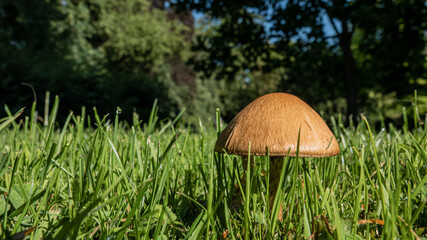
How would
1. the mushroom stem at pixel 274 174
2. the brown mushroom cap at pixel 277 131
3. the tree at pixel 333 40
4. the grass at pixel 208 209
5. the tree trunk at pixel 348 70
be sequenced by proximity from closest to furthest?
the grass at pixel 208 209 < the brown mushroom cap at pixel 277 131 < the mushroom stem at pixel 274 174 < the tree at pixel 333 40 < the tree trunk at pixel 348 70

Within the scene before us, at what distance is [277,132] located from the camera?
102cm

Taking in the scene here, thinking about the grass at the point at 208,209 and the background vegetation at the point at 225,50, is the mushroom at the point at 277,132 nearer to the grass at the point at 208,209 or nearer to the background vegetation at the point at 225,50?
the grass at the point at 208,209

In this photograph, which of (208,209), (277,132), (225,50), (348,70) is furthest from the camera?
(225,50)

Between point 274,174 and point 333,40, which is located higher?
point 333,40

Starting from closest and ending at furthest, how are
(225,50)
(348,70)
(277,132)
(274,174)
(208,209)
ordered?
(208,209)
(277,132)
(274,174)
(348,70)
(225,50)

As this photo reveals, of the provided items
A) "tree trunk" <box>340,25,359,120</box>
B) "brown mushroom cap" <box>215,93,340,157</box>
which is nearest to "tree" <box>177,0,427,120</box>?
"tree trunk" <box>340,25,359,120</box>

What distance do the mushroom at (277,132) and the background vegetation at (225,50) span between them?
2.13 ft

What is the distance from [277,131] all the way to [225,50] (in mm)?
7827

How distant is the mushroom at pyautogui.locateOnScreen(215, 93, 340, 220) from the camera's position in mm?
998

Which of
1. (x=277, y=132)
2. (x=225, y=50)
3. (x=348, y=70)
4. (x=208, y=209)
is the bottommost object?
(x=208, y=209)

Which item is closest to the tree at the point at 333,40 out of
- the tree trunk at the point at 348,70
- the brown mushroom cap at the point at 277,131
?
the tree trunk at the point at 348,70

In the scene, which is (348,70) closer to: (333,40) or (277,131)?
(333,40)

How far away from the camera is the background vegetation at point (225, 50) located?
6984 mm

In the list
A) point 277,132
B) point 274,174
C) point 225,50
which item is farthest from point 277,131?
point 225,50
